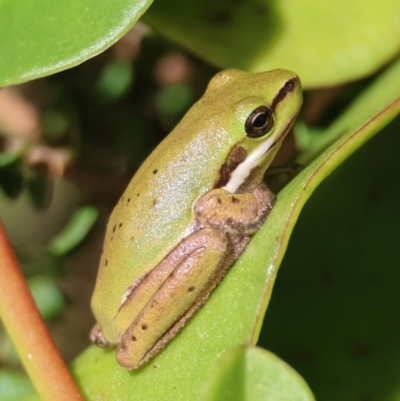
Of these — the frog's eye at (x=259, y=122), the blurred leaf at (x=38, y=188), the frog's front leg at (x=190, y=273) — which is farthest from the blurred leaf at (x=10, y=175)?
the frog's eye at (x=259, y=122)

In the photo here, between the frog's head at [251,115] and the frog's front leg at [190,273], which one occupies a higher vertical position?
the frog's head at [251,115]

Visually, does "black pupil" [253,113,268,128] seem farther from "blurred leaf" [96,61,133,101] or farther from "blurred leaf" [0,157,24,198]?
"blurred leaf" [0,157,24,198]

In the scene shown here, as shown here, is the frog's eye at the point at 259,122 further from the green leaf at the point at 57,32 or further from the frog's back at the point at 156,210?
the green leaf at the point at 57,32

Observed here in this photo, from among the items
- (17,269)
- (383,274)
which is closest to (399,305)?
(383,274)

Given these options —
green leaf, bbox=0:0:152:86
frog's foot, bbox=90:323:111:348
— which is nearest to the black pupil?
green leaf, bbox=0:0:152:86

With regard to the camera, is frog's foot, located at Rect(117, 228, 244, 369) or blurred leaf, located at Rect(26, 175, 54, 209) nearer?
frog's foot, located at Rect(117, 228, 244, 369)

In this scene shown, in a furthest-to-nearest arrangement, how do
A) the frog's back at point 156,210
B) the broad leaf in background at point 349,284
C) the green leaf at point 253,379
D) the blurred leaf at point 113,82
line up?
the blurred leaf at point 113,82, the frog's back at point 156,210, the broad leaf in background at point 349,284, the green leaf at point 253,379

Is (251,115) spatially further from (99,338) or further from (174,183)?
(99,338)

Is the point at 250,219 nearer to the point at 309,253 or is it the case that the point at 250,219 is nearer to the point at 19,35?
the point at 309,253
